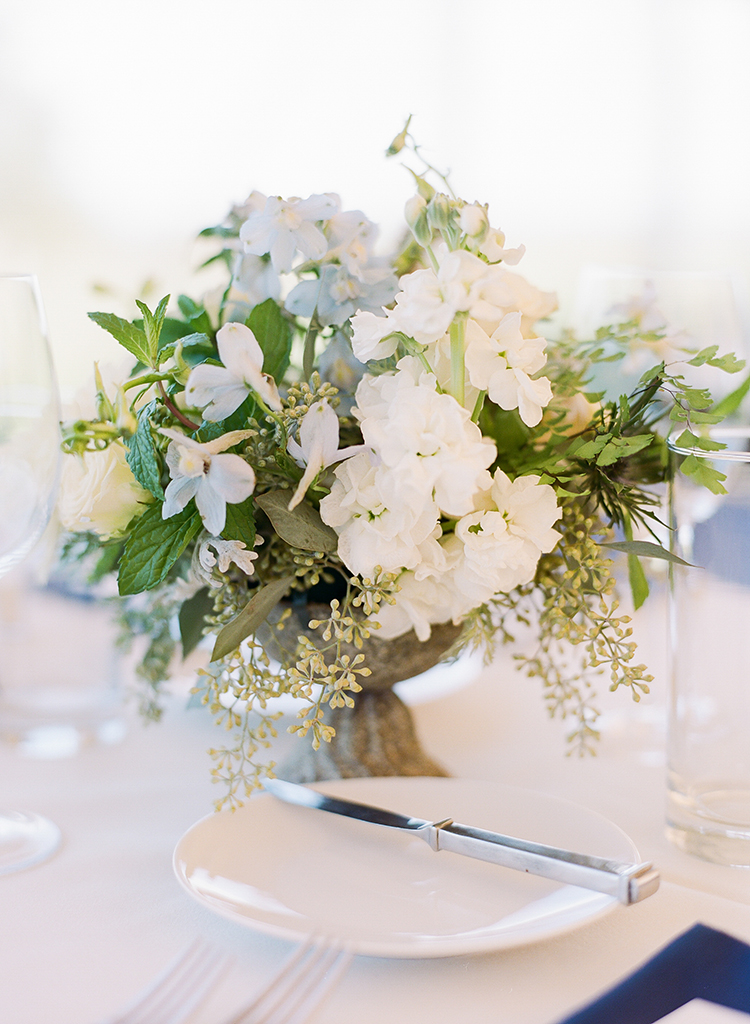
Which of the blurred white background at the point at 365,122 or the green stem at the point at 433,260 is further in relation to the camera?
the blurred white background at the point at 365,122

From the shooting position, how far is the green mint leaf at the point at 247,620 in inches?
18.6

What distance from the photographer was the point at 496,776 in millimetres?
637

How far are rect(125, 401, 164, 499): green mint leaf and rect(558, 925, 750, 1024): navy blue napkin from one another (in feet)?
0.97

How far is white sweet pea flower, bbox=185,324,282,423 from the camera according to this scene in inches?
18.2

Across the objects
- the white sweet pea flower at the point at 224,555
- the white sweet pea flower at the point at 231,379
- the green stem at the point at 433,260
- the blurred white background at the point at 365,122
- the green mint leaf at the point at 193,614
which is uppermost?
the blurred white background at the point at 365,122

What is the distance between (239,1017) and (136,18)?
3419 millimetres

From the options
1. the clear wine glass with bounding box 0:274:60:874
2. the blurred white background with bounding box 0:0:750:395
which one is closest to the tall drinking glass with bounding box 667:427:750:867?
the clear wine glass with bounding box 0:274:60:874

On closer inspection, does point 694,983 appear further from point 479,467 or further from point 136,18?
point 136,18

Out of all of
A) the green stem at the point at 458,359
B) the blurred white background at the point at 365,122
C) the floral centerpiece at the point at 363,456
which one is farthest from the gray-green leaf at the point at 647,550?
the blurred white background at the point at 365,122

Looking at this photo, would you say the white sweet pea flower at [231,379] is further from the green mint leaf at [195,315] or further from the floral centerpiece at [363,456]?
the green mint leaf at [195,315]

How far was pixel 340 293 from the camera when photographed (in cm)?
54

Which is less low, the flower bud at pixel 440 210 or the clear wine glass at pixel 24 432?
the flower bud at pixel 440 210

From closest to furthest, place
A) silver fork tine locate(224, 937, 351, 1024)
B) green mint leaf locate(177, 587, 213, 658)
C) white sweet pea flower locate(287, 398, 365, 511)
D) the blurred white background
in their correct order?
1. silver fork tine locate(224, 937, 351, 1024)
2. white sweet pea flower locate(287, 398, 365, 511)
3. green mint leaf locate(177, 587, 213, 658)
4. the blurred white background

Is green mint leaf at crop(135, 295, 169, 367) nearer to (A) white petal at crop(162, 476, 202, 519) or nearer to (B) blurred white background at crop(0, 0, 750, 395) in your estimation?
(A) white petal at crop(162, 476, 202, 519)
